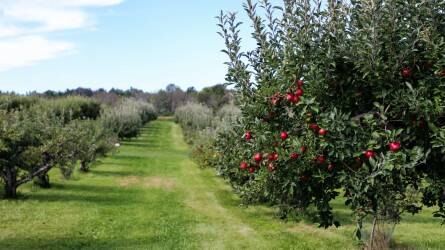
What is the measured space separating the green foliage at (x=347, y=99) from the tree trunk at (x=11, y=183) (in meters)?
16.4

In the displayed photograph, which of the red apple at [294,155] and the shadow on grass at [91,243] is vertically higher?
the red apple at [294,155]

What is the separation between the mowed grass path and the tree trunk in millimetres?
598

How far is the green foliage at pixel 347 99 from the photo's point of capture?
205 inches

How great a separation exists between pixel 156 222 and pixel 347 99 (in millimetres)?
12321

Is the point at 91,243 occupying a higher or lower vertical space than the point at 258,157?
lower

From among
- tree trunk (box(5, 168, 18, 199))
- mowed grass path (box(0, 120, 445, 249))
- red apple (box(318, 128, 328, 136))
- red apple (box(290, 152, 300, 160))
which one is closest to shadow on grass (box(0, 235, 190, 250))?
mowed grass path (box(0, 120, 445, 249))

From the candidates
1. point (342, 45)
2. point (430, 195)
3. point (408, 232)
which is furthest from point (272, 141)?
point (408, 232)

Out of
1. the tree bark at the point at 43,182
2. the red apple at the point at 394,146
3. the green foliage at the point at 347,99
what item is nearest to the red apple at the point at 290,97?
the green foliage at the point at 347,99

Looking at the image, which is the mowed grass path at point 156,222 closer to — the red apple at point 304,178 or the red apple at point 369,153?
the red apple at point 304,178

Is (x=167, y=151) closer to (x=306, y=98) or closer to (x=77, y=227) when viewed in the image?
(x=77, y=227)

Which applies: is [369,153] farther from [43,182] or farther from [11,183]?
[43,182]

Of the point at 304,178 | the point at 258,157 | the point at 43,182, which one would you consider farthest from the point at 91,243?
the point at 43,182

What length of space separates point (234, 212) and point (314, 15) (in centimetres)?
1441

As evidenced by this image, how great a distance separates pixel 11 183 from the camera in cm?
2034
